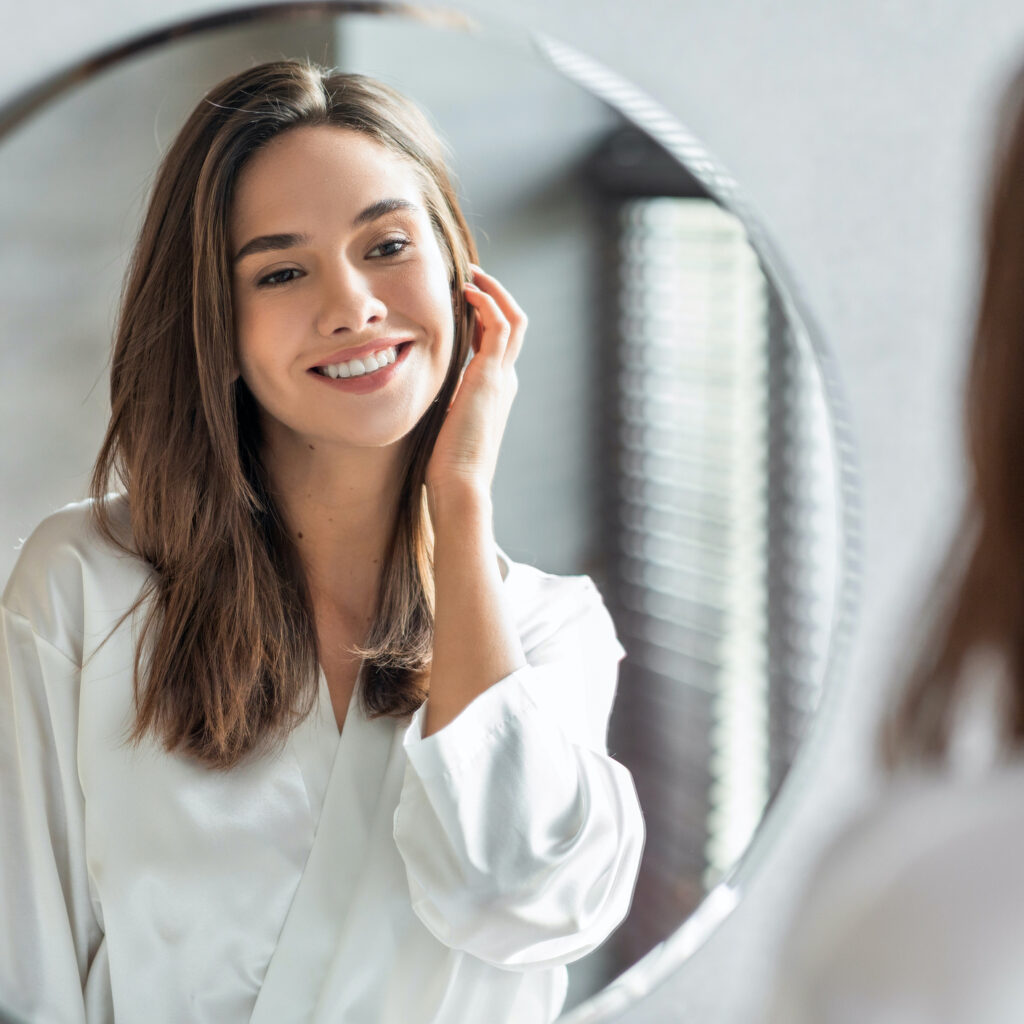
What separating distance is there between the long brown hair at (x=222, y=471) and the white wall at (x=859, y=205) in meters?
0.13

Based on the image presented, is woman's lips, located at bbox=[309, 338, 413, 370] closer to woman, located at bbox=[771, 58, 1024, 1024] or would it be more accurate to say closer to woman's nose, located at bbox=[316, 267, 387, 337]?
woman's nose, located at bbox=[316, 267, 387, 337]

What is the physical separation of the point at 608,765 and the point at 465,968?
0.09 meters

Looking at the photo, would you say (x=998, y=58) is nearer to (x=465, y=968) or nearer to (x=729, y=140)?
(x=729, y=140)

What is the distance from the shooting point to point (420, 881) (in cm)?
42

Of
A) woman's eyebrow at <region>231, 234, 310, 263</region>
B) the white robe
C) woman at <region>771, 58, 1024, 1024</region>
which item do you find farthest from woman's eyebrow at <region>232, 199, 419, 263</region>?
woman at <region>771, 58, 1024, 1024</region>

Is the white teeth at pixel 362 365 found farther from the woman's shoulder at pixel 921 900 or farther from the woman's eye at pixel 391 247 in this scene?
the woman's shoulder at pixel 921 900

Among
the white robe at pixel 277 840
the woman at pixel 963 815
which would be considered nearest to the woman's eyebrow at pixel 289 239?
the white robe at pixel 277 840

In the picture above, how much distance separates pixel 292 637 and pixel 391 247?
5.6 inches

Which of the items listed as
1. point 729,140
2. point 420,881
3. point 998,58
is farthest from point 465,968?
point 998,58

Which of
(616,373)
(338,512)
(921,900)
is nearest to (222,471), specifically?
(338,512)

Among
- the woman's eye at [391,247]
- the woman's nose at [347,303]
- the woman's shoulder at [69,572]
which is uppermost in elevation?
the woman's eye at [391,247]

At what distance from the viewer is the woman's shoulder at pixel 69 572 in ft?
1.28

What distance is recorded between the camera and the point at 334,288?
15.4 inches

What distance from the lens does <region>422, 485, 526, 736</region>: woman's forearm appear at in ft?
1.36
